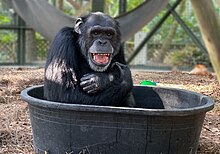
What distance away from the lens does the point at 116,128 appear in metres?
1.82

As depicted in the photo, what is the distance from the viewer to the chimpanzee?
2059 millimetres

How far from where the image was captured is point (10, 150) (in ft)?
7.50

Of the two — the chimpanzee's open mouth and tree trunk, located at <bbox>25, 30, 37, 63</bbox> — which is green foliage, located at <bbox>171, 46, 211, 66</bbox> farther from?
the chimpanzee's open mouth

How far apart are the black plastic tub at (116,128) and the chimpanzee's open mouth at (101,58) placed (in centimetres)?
36

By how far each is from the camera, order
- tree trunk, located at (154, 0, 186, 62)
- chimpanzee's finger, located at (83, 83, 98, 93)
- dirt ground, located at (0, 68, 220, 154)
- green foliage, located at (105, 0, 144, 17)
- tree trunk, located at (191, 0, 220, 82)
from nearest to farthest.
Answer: chimpanzee's finger, located at (83, 83, 98, 93)
dirt ground, located at (0, 68, 220, 154)
tree trunk, located at (191, 0, 220, 82)
tree trunk, located at (154, 0, 186, 62)
green foliage, located at (105, 0, 144, 17)

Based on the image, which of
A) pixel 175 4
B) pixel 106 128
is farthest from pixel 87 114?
pixel 175 4

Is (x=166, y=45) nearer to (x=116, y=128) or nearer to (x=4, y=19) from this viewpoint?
(x=4, y=19)

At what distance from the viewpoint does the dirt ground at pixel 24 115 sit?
2387 mm

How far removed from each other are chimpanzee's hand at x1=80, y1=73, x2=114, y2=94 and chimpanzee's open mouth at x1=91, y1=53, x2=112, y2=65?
0.07 metres

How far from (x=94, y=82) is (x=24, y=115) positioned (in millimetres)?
1165

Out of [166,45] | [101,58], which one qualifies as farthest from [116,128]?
[166,45]

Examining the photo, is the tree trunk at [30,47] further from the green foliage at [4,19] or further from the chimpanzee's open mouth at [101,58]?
the chimpanzee's open mouth at [101,58]

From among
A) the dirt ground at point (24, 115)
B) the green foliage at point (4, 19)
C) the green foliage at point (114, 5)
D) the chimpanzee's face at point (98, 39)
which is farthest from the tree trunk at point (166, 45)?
the chimpanzee's face at point (98, 39)

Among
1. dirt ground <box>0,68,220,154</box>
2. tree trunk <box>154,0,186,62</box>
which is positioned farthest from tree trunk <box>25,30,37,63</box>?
tree trunk <box>154,0,186,62</box>
